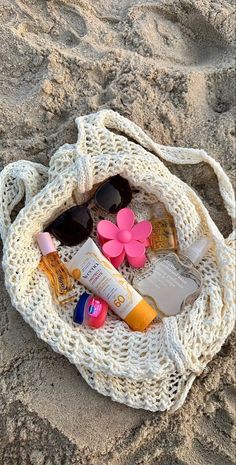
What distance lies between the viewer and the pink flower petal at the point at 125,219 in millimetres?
1504

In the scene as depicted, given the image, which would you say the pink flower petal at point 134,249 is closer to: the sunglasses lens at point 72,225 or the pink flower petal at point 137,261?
the pink flower petal at point 137,261

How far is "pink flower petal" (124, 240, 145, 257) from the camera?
1.47m

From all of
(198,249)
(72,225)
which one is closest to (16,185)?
(72,225)

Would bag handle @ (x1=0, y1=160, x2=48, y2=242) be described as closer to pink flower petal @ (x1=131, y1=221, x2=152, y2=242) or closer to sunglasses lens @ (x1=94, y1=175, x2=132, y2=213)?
sunglasses lens @ (x1=94, y1=175, x2=132, y2=213)

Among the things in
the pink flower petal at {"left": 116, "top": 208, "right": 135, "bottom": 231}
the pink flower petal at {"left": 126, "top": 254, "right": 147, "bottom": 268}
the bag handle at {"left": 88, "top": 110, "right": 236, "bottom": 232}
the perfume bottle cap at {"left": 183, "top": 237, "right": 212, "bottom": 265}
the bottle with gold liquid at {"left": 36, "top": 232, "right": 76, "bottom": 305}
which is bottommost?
the bottle with gold liquid at {"left": 36, "top": 232, "right": 76, "bottom": 305}

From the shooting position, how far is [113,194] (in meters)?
1.51

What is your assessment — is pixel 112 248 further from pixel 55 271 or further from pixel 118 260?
pixel 55 271

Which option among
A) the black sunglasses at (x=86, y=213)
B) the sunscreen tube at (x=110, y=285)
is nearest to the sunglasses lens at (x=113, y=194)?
the black sunglasses at (x=86, y=213)

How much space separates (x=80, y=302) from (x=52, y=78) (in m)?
0.72

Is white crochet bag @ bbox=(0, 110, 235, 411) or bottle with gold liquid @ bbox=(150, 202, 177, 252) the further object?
bottle with gold liquid @ bbox=(150, 202, 177, 252)

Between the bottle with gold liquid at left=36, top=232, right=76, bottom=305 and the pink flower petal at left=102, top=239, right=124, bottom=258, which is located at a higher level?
the pink flower petal at left=102, top=239, right=124, bottom=258

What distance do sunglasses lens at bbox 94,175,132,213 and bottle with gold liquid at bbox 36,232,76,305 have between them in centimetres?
17

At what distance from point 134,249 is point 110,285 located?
119 mm

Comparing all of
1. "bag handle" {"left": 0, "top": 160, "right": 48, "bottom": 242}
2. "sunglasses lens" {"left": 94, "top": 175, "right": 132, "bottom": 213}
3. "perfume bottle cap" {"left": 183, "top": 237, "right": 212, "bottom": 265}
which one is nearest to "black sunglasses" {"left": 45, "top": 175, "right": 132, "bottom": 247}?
"sunglasses lens" {"left": 94, "top": 175, "right": 132, "bottom": 213}
